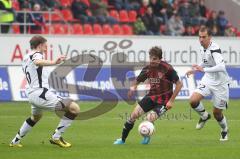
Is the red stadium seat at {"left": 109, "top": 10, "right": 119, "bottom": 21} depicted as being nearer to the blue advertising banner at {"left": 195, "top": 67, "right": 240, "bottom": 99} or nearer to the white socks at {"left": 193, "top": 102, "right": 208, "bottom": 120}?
the blue advertising banner at {"left": 195, "top": 67, "right": 240, "bottom": 99}

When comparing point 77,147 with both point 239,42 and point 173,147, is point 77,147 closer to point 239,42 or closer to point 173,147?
point 173,147

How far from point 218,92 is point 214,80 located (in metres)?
0.30

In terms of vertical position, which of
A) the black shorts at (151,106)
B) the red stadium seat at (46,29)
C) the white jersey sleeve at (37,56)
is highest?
the red stadium seat at (46,29)

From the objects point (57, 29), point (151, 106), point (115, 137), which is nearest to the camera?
point (151, 106)

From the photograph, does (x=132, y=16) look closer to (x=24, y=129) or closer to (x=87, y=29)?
(x=87, y=29)

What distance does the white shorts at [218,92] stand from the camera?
16136 mm

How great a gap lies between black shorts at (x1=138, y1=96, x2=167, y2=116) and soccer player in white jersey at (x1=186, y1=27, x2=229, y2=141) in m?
1.29

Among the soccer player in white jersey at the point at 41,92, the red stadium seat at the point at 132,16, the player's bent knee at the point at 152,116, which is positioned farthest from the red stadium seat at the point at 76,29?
the soccer player in white jersey at the point at 41,92

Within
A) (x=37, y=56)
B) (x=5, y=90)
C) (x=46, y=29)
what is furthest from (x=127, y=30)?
(x=37, y=56)

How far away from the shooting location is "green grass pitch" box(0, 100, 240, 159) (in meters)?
13.1

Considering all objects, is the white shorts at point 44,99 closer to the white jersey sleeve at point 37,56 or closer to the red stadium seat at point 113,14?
the white jersey sleeve at point 37,56

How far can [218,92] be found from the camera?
1630 cm

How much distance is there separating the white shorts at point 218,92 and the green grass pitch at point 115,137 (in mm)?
772

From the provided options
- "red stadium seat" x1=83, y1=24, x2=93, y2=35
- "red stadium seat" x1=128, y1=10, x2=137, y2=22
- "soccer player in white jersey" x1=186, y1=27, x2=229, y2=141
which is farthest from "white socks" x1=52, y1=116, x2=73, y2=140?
"red stadium seat" x1=128, y1=10, x2=137, y2=22
